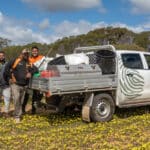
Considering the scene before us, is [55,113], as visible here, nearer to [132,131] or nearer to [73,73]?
[73,73]

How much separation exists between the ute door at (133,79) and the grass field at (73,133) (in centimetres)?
52

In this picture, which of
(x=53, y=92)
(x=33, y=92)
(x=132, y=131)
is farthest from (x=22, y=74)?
(x=132, y=131)

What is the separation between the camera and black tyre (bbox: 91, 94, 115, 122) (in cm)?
1128

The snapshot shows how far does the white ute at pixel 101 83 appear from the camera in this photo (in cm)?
1071

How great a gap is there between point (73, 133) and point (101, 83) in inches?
79.1

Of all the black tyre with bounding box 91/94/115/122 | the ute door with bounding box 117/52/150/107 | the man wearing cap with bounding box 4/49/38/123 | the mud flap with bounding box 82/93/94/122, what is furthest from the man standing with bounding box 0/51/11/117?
the ute door with bounding box 117/52/150/107

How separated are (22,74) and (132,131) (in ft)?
11.5

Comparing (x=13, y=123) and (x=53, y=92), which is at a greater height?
(x=53, y=92)

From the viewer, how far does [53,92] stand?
34.3ft

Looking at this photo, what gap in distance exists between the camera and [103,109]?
38.0 ft

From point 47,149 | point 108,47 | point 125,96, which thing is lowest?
point 47,149

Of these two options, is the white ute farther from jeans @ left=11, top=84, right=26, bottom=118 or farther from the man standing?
the man standing

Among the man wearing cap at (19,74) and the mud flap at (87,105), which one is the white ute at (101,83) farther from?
the man wearing cap at (19,74)

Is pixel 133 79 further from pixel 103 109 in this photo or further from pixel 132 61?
pixel 103 109
